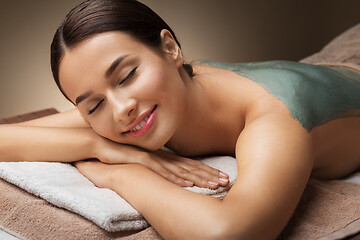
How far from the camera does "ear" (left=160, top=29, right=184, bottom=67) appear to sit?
1.23 meters

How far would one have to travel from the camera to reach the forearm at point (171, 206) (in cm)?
91

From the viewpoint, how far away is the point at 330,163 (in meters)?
1.37

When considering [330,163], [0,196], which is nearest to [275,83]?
[330,163]

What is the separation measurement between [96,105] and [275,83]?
1.72 feet

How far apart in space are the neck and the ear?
0.06 meters

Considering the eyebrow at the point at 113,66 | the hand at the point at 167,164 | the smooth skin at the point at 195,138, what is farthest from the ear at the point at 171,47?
the hand at the point at 167,164

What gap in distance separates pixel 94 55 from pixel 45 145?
34cm

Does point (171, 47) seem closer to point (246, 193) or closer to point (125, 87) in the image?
point (125, 87)

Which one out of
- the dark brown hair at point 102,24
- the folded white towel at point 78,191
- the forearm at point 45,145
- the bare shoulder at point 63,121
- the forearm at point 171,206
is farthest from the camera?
the bare shoulder at point 63,121

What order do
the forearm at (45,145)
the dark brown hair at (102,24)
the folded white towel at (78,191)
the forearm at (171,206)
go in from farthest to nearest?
the forearm at (45,145) < the dark brown hair at (102,24) < the folded white towel at (78,191) < the forearm at (171,206)

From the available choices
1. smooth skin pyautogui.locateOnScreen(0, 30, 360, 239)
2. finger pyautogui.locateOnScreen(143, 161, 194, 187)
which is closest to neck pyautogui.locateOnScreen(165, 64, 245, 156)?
smooth skin pyautogui.locateOnScreen(0, 30, 360, 239)

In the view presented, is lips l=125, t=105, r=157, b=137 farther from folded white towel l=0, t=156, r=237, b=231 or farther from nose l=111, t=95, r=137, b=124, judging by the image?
folded white towel l=0, t=156, r=237, b=231

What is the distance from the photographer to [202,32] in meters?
3.49

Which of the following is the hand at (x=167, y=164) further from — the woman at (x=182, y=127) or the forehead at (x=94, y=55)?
the forehead at (x=94, y=55)
